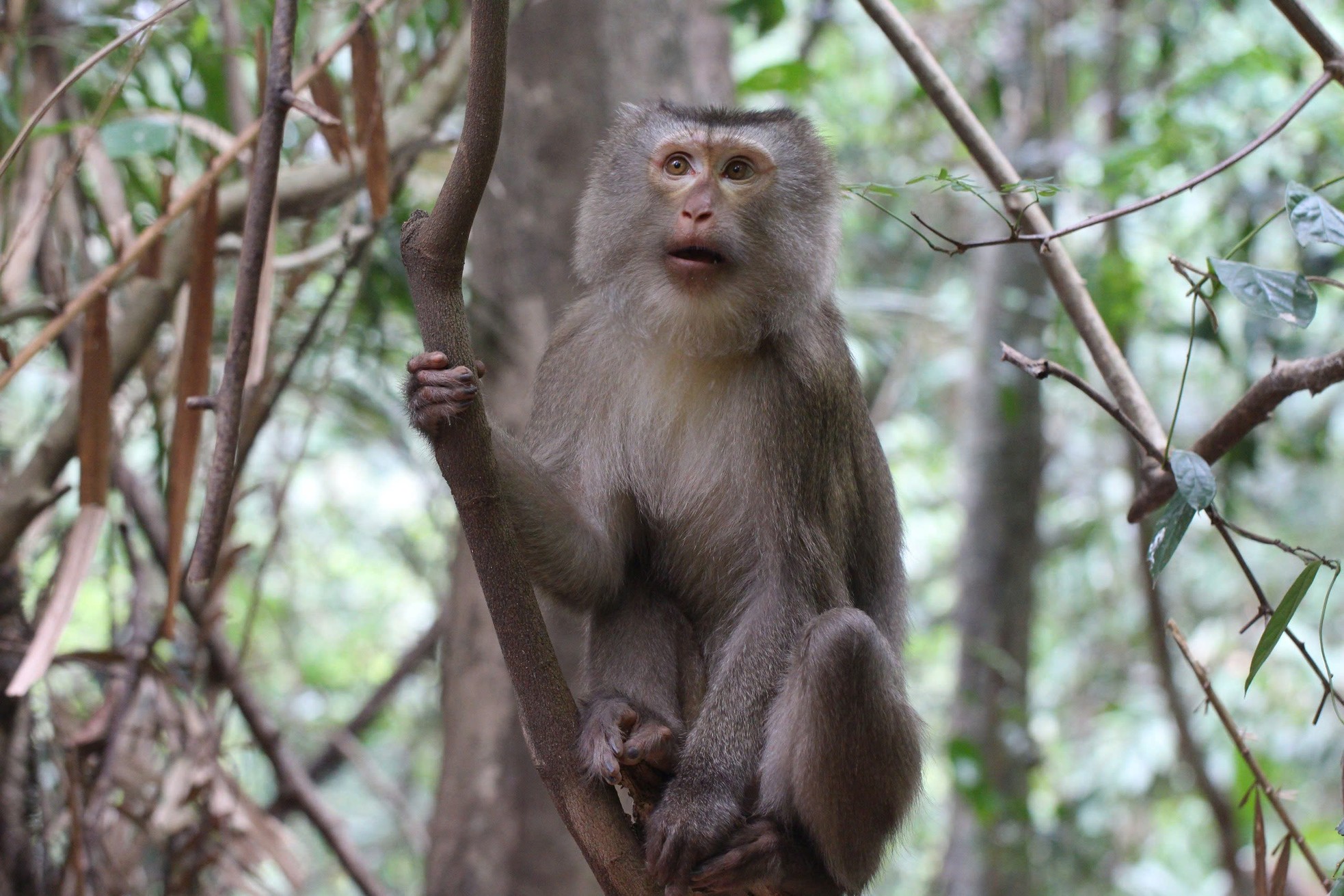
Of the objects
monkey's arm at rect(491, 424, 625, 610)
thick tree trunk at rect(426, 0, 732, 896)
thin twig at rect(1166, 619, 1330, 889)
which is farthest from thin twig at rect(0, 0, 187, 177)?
thin twig at rect(1166, 619, 1330, 889)

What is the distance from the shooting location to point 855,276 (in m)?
9.91

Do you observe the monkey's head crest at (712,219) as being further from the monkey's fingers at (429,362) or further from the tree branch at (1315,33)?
the tree branch at (1315,33)

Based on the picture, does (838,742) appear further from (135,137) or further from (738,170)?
(135,137)

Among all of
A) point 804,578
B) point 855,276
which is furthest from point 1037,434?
point 804,578

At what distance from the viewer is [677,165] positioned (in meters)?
3.44

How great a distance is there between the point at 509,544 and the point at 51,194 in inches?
63.8

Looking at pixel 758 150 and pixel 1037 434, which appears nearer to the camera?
pixel 758 150

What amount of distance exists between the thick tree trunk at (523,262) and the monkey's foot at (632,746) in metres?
1.66

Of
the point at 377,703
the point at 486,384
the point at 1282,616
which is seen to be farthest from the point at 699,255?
the point at 377,703

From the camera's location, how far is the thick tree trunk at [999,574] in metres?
7.02

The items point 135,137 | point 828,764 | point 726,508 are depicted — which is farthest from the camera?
point 135,137

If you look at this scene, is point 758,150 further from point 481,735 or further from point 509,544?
point 481,735

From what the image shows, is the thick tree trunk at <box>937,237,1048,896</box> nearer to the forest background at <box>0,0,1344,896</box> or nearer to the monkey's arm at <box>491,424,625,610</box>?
the forest background at <box>0,0,1344,896</box>

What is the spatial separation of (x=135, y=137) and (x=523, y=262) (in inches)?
63.4
